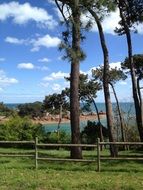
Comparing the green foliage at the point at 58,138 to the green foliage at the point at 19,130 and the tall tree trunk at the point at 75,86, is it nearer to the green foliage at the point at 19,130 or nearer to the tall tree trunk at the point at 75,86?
the green foliage at the point at 19,130

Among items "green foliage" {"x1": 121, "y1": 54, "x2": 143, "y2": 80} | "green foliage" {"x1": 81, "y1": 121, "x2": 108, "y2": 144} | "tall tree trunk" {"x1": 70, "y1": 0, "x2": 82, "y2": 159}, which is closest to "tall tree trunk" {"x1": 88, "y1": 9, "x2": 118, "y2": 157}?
"tall tree trunk" {"x1": 70, "y1": 0, "x2": 82, "y2": 159}

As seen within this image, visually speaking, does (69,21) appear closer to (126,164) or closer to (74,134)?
(74,134)

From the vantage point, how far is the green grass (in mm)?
15148

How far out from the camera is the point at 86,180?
1638 cm

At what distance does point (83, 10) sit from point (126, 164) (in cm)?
774

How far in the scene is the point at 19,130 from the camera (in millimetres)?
37156

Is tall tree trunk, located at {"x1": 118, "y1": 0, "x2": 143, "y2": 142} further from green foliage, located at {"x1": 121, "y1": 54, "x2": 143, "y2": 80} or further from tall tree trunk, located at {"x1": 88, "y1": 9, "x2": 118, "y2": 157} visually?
green foliage, located at {"x1": 121, "y1": 54, "x2": 143, "y2": 80}

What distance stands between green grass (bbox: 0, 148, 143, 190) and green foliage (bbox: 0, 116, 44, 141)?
14003mm

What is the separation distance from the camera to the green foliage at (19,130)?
36.5 meters

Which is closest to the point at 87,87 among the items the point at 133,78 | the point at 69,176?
the point at 133,78

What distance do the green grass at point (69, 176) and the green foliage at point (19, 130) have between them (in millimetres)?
14003

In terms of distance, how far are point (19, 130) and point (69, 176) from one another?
2003 centimetres

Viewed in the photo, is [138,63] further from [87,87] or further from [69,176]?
[69,176]

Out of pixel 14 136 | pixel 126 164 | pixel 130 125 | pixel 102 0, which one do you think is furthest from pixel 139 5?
pixel 130 125
